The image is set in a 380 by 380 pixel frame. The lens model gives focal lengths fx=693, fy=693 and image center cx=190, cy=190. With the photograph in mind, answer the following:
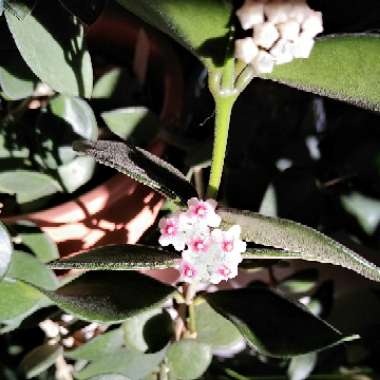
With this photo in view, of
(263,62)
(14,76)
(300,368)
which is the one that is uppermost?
(263,62)

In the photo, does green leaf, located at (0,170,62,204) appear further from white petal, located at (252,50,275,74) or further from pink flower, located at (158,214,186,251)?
white petal, located at (252,50,275,74)

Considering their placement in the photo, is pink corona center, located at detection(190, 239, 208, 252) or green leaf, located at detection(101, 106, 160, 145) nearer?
pink corona center, located at detection(190, 239, 208, 252)

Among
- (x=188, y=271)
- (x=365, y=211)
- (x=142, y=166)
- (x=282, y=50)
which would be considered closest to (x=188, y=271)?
(x=188, y=271)

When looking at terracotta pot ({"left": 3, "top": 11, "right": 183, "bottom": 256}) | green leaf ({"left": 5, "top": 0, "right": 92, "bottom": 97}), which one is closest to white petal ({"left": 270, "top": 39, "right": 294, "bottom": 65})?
green leaf ({"left": 5, "top": 0, "right": 92, "bottom": 97})

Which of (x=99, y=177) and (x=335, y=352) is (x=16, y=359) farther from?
(x=335, y=352)

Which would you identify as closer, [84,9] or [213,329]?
[84,9]

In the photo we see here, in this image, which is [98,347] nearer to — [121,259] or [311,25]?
[121,259]

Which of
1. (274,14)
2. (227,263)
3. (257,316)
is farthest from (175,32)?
(257,316)
